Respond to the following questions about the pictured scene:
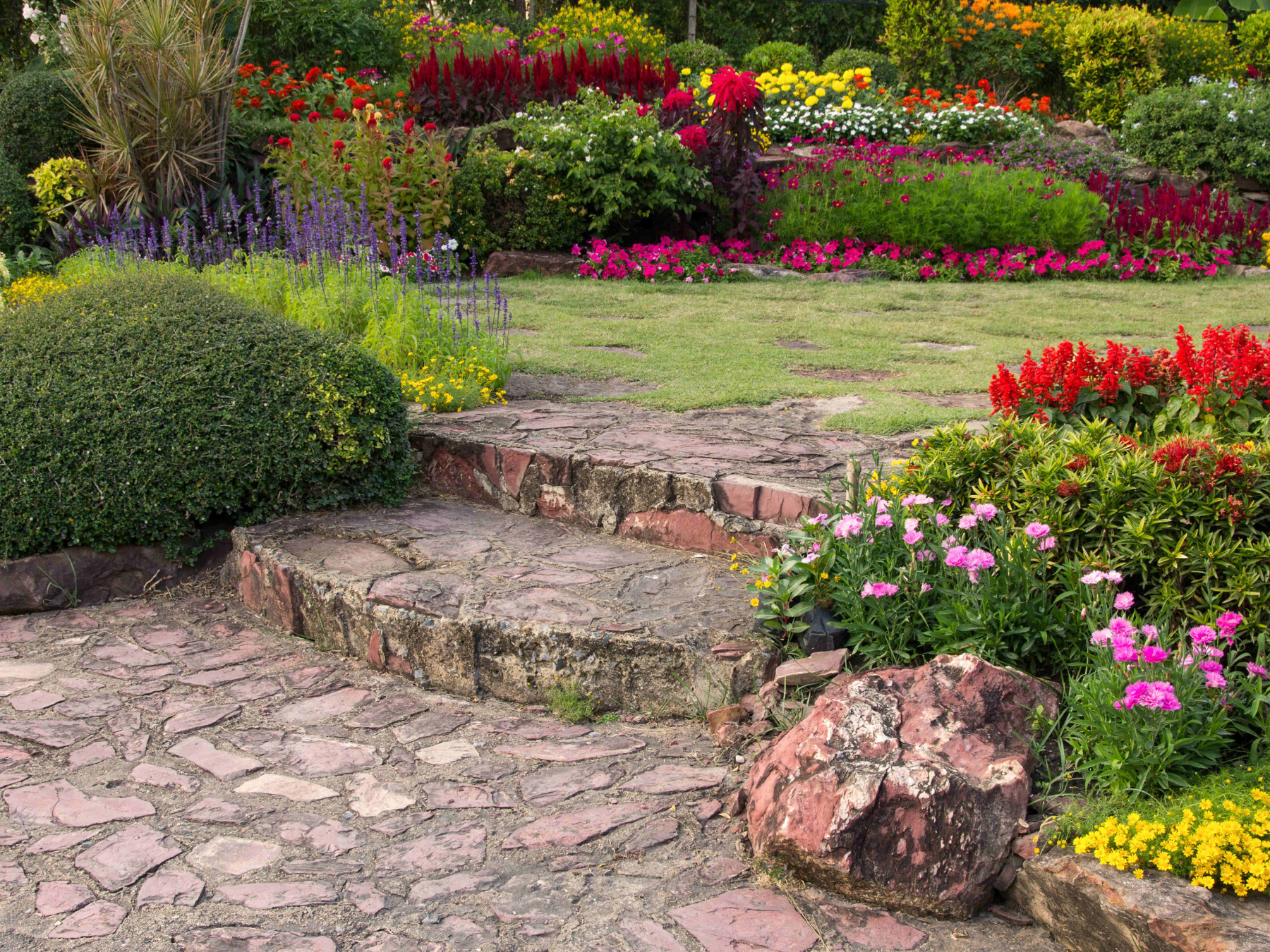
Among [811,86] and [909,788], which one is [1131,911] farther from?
[811,86]

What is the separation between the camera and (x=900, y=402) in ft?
16.2

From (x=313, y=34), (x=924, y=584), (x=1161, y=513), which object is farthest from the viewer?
(x=313, y=34)

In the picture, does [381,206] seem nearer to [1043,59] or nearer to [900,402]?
[900,402]

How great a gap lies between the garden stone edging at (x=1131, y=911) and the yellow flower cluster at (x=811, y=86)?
12231 mm

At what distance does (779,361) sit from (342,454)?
8.93 feet

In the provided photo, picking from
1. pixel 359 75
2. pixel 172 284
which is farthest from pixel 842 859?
pixel 359 75

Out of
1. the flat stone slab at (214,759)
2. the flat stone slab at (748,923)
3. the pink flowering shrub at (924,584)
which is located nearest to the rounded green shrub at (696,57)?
the pink flowering shrub at (924,584)

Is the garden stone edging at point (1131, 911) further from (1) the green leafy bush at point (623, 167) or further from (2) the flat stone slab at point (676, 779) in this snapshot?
(1) the green leafy bush at point (623, 167)

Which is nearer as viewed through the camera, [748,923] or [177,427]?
[748,923]

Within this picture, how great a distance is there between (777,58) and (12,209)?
11.2m

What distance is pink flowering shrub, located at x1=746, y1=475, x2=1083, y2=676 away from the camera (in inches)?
110

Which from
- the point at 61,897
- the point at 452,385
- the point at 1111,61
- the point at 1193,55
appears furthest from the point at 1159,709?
the point at 1193,55

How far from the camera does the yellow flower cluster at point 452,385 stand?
4996 millimetres

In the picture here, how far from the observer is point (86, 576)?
4082mm
